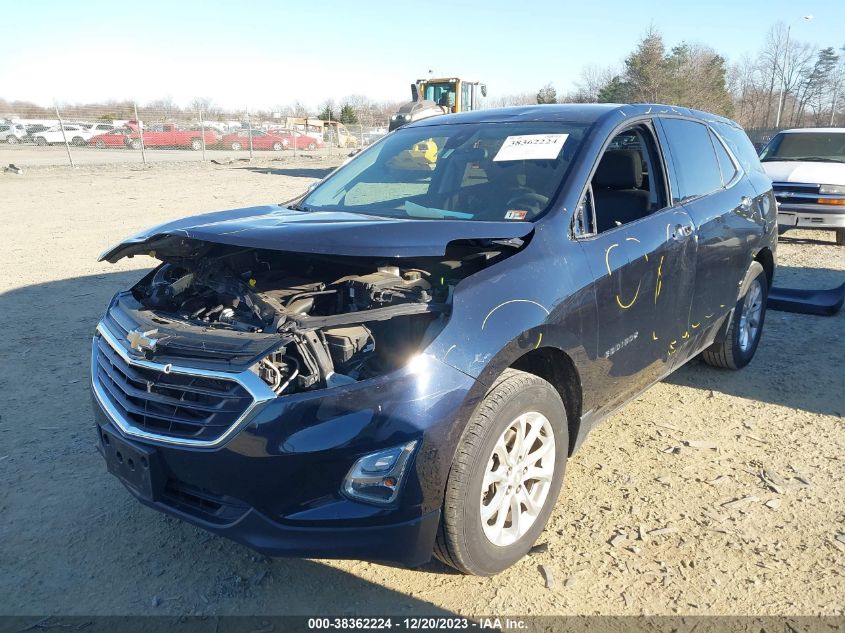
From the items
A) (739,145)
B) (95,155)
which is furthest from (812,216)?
(95,155)

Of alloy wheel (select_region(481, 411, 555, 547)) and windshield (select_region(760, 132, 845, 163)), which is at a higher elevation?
windshield (select_region(760, 132, 845, 163))

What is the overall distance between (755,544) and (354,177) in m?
3.00

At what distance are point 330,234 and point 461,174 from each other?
3.95 ft

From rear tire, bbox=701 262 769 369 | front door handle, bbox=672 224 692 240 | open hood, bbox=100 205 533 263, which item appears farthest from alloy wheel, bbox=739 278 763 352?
open hood, bbox=100 205 533 263

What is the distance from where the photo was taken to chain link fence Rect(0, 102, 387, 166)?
2641 centimetres

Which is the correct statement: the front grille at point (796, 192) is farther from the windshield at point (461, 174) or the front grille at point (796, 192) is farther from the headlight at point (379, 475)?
the headlight at point (379, 475)

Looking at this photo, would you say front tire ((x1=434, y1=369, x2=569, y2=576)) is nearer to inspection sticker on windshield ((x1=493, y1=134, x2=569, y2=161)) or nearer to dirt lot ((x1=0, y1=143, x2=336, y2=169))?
inspection sticker on windshield ((x1=493, y1=134, x2=569, y2=161))

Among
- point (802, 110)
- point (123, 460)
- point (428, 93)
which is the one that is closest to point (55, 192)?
point (428, 93)

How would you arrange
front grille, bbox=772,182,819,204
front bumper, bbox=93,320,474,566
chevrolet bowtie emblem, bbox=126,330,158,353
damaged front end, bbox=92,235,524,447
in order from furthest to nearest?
front grille, bbox=772,182,819,204, chevrolet bowtie emblem, bbox=126,330,158,353, damaged front end, bbox=92,235,524,447, front bumper, bbox=93,320,474,566

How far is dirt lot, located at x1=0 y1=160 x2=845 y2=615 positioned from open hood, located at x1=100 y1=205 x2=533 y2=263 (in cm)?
135

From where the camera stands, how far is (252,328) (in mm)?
2557

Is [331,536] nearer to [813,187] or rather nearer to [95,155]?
[813,187]

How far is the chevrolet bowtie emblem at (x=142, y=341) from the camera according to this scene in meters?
2.43

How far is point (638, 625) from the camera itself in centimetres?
241
